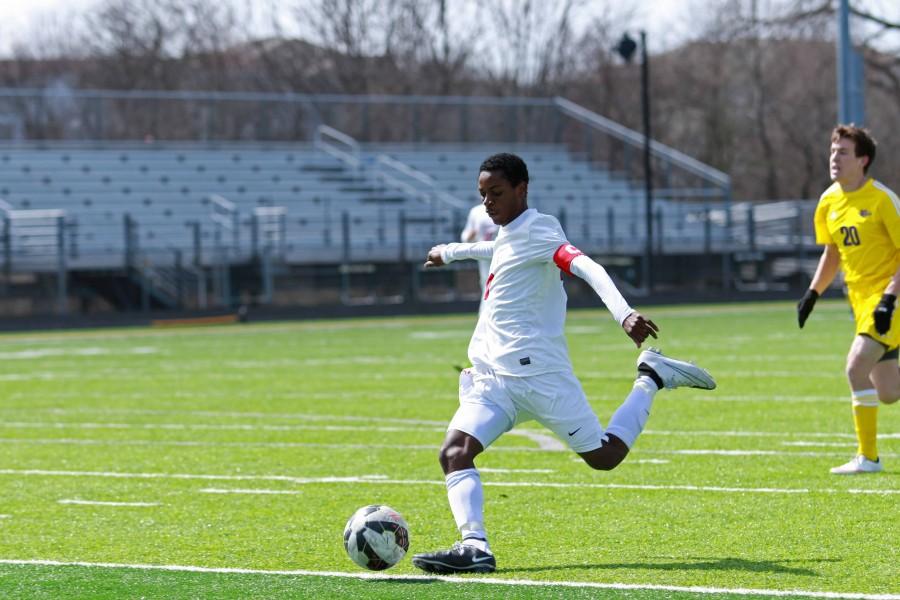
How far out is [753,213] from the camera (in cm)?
3788

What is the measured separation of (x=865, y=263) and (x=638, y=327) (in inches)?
142

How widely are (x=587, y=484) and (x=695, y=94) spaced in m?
47.9

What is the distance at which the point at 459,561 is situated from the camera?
20.5 feet

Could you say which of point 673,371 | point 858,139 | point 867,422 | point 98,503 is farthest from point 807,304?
point 98,503

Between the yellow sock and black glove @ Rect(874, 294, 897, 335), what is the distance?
613 millimetres

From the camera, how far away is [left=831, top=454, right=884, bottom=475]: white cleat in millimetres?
8906

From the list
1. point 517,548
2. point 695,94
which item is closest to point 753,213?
point 695,94

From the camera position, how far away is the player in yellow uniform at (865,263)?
8.95m

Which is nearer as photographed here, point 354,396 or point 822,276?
point 822,276

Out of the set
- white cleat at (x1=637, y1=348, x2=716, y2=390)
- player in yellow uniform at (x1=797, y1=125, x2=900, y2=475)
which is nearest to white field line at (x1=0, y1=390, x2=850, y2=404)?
player in yellow uniform at (x1=797, y1=125, x2=900, y2=475)

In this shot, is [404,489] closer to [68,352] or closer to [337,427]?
[337,427]

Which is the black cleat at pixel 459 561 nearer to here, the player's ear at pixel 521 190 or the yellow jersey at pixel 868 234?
the player's ear at pixel 521 190

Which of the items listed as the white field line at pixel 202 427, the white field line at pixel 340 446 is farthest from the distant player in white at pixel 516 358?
the white field line at pixel 202 427

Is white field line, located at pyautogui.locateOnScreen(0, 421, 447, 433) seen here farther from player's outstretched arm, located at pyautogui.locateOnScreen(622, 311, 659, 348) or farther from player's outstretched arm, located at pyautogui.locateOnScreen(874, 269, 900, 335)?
player's outstretched arm, located at pyautogui.locateOnScreen(622, 311, 659, 348)
